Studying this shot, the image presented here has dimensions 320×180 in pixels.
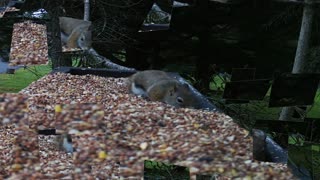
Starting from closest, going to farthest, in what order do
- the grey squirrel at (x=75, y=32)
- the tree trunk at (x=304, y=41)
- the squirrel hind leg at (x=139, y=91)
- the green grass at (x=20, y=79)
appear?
the tree trunk at (x=304, y=41), the squirrel hind leg at (x=139, y=91), the grey squirrel at (x=75, y=32), the green grass at (x=20, y=79)

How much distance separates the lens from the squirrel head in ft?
6.98

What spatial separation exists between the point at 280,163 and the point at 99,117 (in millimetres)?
743

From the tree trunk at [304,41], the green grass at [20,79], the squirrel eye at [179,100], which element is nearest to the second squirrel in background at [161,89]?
the squirrel eye at [179,100]

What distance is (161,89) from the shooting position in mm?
2271

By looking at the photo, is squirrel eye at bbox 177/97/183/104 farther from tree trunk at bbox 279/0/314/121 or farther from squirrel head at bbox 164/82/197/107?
tree trunk at bbox 279/0/314/121

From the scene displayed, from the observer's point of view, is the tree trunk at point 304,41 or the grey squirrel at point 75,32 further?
the grey squirrel at point 75,32

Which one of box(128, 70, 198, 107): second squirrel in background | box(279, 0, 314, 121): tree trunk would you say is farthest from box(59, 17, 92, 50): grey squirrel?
box(279, 0, 314, 121): tree trunk

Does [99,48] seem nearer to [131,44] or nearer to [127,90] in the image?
[131,44]

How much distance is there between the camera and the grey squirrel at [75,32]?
2793 millimetres

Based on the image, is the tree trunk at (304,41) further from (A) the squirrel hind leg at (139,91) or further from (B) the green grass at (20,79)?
(B) the green grass at (20,79)

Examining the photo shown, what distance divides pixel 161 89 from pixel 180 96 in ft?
0.52

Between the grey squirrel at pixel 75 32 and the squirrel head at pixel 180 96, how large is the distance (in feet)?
2.74

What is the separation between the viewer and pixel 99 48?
412cm

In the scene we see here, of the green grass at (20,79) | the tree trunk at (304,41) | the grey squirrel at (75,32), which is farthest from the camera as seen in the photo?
the green grass at (20,79)
